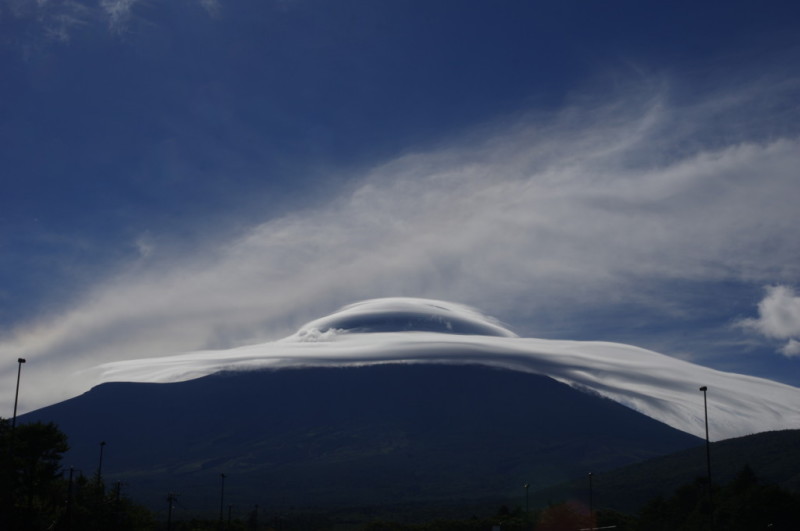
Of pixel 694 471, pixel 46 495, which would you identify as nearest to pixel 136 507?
pixel 46 495

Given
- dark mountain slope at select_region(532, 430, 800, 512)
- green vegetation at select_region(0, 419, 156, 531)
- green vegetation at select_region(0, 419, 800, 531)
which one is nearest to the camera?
green vegetation at select_region(0, 419, 156, 531)

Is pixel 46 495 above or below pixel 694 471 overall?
below

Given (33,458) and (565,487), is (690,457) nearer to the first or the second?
(565,487)

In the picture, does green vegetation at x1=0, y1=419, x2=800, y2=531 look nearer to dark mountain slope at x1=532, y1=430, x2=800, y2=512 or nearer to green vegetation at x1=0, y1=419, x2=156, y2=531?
green vegetation at x1=0, y1=419, x2=156, y2=531

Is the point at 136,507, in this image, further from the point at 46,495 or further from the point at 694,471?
the point at 694,471

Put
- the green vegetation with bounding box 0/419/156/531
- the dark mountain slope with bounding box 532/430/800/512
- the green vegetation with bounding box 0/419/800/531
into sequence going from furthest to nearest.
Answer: the dark mountain slope with bounding box 532/430/800/512 < the green vegetation with bounding box 0/419/800/531 < the green vegetation with bounding box 0/419/156/531

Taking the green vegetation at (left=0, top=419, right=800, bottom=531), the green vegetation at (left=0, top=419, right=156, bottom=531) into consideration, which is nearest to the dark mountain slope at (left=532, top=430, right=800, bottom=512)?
the green vegetation at (left=0, top=419, right=800, bottom=531)

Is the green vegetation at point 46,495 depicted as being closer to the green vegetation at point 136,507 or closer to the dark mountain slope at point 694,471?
the green vegetation at point 136,507

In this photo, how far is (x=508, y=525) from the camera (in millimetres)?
98875

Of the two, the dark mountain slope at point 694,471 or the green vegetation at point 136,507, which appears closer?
the green vegetation at point 136,507

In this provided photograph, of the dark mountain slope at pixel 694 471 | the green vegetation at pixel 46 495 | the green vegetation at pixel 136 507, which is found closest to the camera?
the green vegetation at pixel 46 495

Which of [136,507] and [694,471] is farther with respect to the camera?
[694,471]

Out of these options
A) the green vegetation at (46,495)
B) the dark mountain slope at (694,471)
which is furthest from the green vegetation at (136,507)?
the dark mountain slope at (694,471)

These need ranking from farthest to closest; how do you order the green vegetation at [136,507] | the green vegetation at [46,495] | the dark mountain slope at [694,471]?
the dark mountain slope at [694,471] < the green vegetation at [136,507] < the green vegetation at [46,495]
